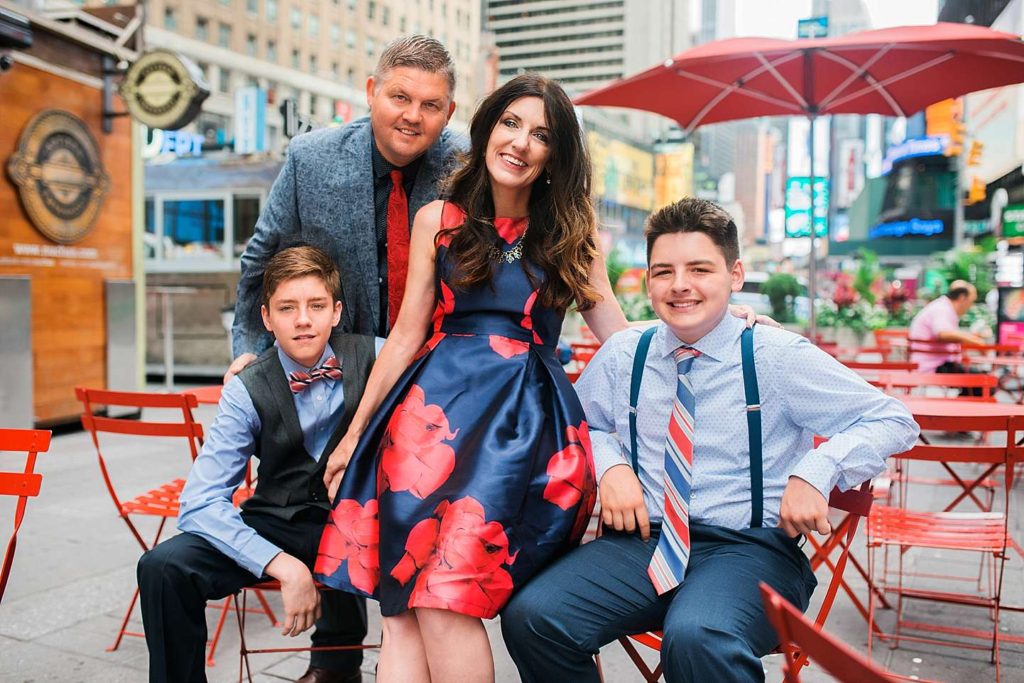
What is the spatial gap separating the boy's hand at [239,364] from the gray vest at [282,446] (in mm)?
104

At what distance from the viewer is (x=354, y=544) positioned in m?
2.13

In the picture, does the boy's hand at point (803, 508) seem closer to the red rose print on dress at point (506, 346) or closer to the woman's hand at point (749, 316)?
the woman's hand at point (749, 316)

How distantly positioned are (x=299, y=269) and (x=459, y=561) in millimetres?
1011

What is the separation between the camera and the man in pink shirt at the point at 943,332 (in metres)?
7.59

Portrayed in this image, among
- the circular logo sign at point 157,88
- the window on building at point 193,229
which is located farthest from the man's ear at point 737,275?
the window on building at point 193,229

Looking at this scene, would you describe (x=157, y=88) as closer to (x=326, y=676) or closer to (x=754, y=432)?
(x=326, y=676)

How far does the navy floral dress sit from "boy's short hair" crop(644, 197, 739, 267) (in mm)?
365

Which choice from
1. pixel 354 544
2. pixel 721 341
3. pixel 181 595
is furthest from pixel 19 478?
pixel 721 341

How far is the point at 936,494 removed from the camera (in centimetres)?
578


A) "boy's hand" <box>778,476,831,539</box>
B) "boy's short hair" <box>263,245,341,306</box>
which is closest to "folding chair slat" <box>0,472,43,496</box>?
"boy's short hair" <box>263,245,341,306</box>

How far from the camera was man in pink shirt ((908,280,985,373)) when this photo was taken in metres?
7.59

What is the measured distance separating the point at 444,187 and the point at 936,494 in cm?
Result: 473

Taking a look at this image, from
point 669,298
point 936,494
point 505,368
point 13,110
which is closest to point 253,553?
point 505,368

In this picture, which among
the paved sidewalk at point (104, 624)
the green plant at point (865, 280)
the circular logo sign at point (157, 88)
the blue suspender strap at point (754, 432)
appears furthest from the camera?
the green plant at point (865, 280)
